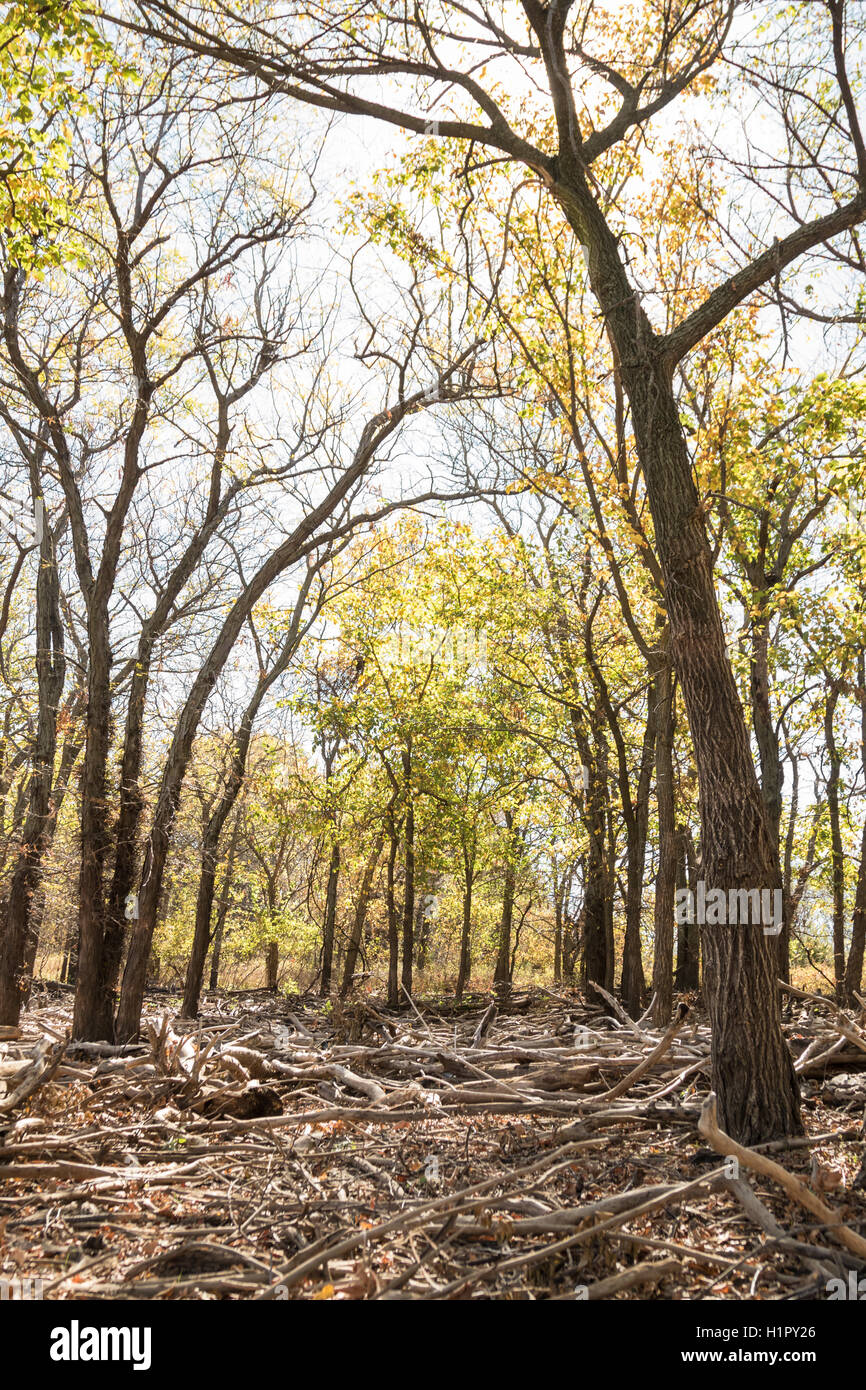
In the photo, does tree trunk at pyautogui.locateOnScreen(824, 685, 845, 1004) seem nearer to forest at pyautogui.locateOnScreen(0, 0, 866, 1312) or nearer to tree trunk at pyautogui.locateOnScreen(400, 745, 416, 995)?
forest at pyautogui.locateOnScreen(0, 0, 866, 1312)

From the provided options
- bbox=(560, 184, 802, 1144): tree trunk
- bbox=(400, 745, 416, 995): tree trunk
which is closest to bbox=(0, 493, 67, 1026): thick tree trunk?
bbox=(400, 745, 416, 995): tree trunk

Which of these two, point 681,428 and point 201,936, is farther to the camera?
point 201,936

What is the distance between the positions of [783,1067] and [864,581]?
8.74 m

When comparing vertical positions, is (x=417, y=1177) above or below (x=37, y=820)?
below

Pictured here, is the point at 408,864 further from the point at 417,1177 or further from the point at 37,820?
the point at 417,1177

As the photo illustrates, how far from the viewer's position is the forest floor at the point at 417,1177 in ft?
10.3

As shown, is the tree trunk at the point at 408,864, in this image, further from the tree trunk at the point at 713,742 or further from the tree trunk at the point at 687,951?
the tree trunk at the point at 713,742

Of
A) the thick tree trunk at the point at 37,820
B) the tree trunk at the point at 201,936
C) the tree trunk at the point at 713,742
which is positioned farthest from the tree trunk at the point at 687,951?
the tree trunk at the point at 713,742

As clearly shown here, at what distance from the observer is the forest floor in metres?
3.13

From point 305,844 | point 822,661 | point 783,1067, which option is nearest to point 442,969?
point 305,844

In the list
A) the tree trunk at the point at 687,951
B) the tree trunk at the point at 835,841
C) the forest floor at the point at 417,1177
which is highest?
the tree trunk at the point at 835,841

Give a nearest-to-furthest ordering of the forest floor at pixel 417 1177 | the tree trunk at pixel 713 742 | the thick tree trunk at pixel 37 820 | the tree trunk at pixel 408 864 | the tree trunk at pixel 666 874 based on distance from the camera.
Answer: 1. the forest floor at pixel 417 1177
2. the tree trunk at pixel 713 742
3. the tree trunk at pixel 666 874
4. the thick tree trunk at pixel 37 820
5. the tree trunk at pixel 408 864

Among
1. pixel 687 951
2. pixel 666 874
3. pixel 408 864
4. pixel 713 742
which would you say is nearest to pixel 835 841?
pixel 687 951

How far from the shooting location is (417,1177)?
4328mm
